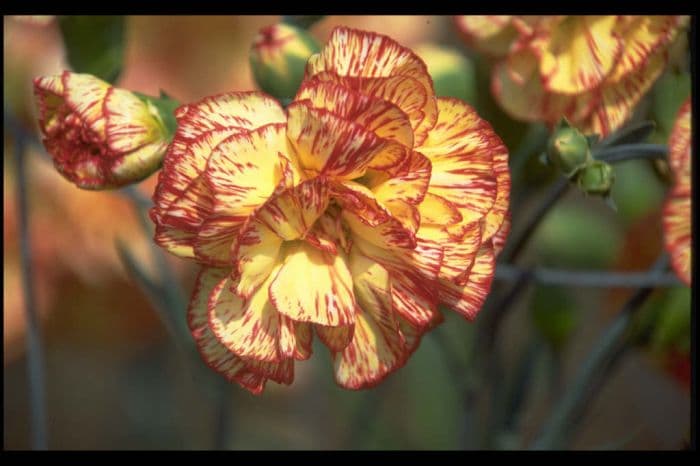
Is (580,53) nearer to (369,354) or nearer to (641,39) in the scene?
(641,39)

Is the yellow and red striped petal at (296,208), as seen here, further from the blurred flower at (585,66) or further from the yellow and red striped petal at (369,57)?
the blurred flower at (585,66)

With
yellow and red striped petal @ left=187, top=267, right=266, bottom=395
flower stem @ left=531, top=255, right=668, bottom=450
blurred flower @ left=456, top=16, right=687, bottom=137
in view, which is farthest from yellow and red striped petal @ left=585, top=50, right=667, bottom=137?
yellow and red striped petal @ left=187, top=267, right=266, bottom=395

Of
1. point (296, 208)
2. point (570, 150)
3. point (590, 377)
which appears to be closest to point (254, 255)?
point (296, 208)

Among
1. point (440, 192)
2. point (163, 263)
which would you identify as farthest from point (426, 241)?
point (163, 263)

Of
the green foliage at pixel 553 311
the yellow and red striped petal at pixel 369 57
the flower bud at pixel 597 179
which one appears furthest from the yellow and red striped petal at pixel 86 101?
the green foliage at pixel 553 311

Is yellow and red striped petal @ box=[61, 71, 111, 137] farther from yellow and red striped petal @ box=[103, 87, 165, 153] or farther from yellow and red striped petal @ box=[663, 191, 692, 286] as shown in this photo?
yellow and red striped petal @ box=[663, 191, 692, 286]

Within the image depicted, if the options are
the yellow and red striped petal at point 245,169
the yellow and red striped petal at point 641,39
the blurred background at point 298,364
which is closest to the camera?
the yellow and red striped petal at point 245,169
